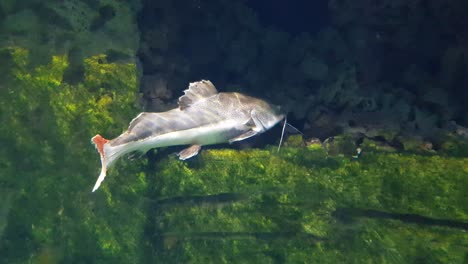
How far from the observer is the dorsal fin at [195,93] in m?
5.09

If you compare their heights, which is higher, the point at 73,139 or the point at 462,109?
the point at 462,109

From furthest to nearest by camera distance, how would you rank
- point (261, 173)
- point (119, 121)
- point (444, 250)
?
point (119, 121)
point (261, 173)
point (444, 250)

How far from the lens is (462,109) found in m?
5.85

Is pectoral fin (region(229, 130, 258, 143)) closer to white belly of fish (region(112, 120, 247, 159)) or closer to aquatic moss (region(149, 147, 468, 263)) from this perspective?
A: white belly of fish (region(112, 120, 247, 159))

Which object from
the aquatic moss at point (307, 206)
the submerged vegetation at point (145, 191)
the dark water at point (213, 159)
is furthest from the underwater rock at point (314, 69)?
the aquatic moss at point (307, 206)

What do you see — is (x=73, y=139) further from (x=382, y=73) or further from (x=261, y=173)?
(x=382, y=73)

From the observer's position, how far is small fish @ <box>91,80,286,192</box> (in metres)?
4.61

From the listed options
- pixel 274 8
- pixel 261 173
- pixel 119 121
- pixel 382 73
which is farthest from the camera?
pixel 274 8

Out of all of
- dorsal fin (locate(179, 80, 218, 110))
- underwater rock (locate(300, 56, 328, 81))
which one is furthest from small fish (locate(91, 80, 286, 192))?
underwater rock (locate(300, 56, 328, 81))

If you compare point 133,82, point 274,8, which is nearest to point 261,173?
point 133,82

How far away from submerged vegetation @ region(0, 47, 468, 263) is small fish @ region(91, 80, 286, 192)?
0.51 m

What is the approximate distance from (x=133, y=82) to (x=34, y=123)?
1583mm

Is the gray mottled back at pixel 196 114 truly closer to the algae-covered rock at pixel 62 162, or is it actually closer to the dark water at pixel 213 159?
the dark water at pixel 213 159

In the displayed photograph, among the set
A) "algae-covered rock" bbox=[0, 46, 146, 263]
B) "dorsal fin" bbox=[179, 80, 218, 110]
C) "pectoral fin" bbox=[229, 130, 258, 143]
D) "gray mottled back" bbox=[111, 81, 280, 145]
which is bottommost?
"algae-covered rock" bbox=[0, 46, 146, 263]
